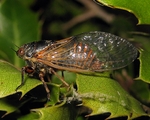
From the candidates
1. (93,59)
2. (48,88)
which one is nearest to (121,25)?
(93,59)

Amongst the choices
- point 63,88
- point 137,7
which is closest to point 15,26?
point 63,88

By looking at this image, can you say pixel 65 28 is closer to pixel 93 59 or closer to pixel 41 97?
pixel 93 59

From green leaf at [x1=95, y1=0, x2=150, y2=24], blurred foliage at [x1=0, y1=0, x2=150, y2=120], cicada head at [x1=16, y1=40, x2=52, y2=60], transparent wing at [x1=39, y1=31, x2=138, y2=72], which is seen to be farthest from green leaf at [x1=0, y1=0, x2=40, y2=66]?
green leaf at [x1=95, y1=0, x2=150, y2=24]

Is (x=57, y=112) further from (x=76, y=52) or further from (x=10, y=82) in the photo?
(x=76, y=52)

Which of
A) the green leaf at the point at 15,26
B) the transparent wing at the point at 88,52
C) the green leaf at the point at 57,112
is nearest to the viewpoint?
the green leaf at the point at 57,112

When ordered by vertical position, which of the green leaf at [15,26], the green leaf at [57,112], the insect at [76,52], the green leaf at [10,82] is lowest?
the green leaf at [57,112]

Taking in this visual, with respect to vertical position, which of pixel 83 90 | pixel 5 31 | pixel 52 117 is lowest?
pixel 52 117

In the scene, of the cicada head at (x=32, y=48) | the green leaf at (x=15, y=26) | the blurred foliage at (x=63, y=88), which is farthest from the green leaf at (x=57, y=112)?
the green leaf at (x=15, y=26)

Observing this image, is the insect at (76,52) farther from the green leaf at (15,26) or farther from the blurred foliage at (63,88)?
the green leaf at (15,26)
